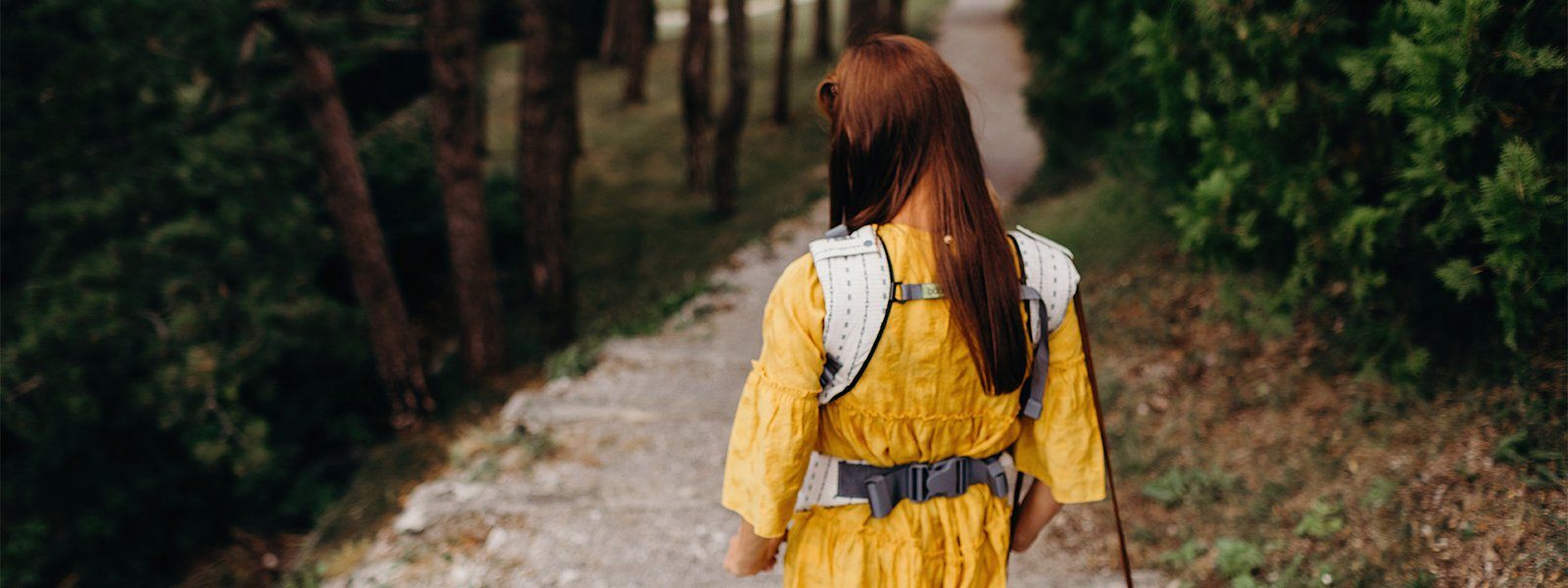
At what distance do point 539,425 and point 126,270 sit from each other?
3.98 m

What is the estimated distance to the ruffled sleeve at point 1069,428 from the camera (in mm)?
2041

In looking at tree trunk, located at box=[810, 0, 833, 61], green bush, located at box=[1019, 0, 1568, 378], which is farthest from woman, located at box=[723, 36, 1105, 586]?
tree trunk, located at box=[810, 0, 833, 61]

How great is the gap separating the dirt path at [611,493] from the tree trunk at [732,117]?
13.1 feet

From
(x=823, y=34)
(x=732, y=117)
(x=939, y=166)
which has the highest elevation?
(x=939, y=166)

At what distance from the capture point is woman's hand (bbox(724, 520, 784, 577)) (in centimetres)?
203

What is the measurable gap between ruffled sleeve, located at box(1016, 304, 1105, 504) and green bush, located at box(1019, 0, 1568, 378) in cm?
172

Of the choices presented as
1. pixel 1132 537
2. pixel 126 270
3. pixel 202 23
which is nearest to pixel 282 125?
pixel 202 23

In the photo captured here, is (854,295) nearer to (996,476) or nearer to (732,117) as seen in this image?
(996,476)

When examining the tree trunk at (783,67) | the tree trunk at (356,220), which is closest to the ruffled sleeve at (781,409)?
the tree trunk at (356,220)

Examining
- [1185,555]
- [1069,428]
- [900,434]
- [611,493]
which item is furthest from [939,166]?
[611,493]

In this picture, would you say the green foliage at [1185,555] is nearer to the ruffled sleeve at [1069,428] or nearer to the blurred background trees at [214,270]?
the ruffled sleeve at [1069,428]

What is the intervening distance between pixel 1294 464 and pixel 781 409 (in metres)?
3.23

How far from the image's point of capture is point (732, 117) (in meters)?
11.9

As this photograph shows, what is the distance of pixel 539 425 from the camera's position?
249 inches
